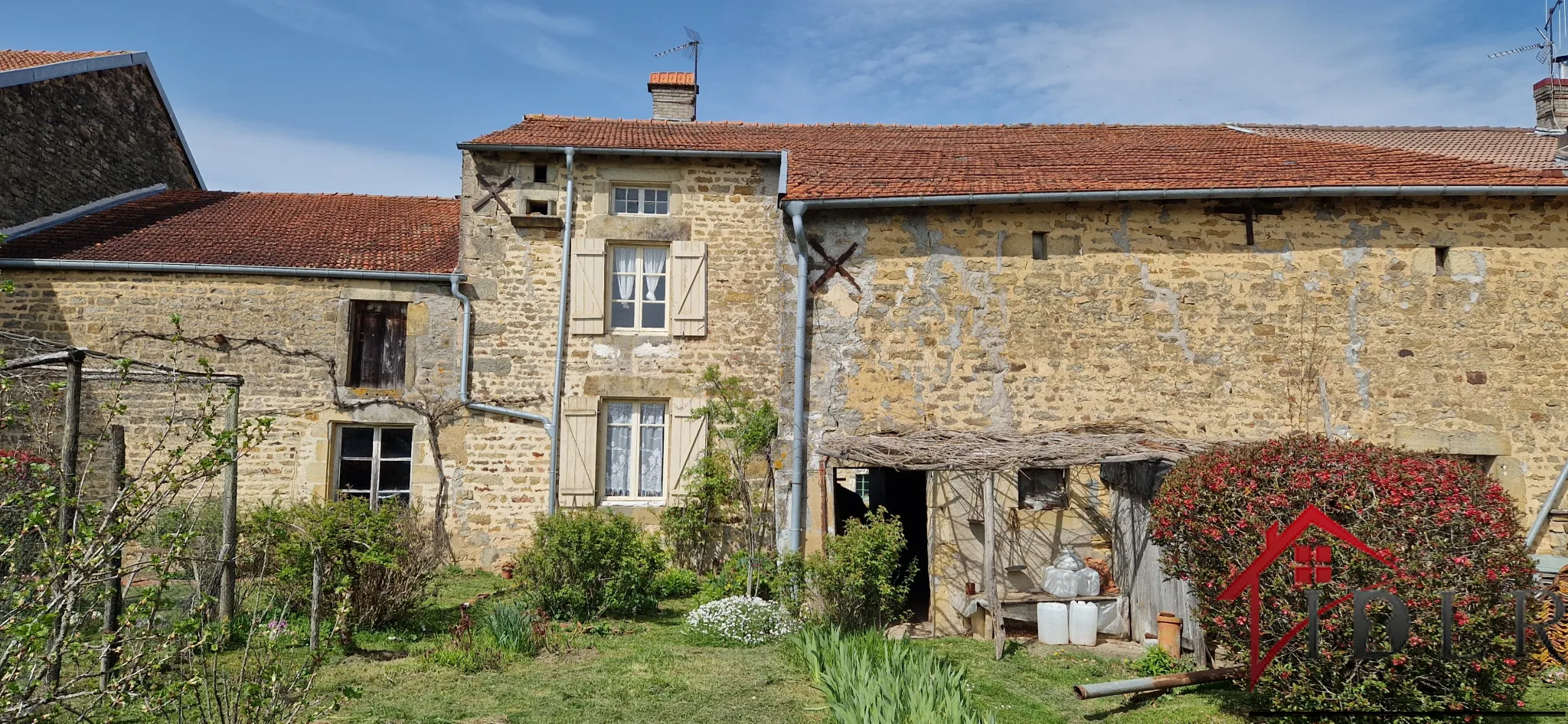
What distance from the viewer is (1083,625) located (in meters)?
7.49

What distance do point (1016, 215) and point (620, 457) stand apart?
4.99 metres

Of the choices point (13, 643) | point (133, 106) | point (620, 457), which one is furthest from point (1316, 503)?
point (133, 106)

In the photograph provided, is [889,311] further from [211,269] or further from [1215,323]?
[211,269]

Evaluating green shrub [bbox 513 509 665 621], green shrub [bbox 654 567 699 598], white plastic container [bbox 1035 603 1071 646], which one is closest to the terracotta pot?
white plastic container [bbox 1035 603 1071 646]

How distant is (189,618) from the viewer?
3.34 m

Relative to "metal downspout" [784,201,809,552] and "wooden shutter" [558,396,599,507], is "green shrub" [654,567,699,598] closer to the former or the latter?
"wooden shutter" [558,396,599,507]

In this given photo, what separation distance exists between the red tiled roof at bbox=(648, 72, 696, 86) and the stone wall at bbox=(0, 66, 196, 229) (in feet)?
23.1

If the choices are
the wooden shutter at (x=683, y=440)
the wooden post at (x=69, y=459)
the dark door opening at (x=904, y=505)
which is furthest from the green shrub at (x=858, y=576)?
the wooden post at (x=69, y=459)

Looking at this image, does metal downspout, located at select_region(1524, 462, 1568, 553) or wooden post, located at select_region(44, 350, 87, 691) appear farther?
metal downspout, located at select_region(1524, 462, 1568, 553)

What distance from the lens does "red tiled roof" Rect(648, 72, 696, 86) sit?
13.4 metres

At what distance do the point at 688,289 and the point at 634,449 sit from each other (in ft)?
6.22

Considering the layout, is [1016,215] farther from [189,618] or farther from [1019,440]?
[189,618]

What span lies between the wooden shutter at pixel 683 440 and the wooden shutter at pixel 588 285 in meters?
1.26

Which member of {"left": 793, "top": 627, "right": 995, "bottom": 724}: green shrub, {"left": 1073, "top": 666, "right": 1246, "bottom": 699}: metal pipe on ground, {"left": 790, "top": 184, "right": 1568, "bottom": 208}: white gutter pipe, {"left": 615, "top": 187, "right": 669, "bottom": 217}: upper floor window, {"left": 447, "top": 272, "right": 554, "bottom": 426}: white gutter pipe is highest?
{"left": 615, "top": 187, "right": 669, "bottom": 217}: upper floor window
